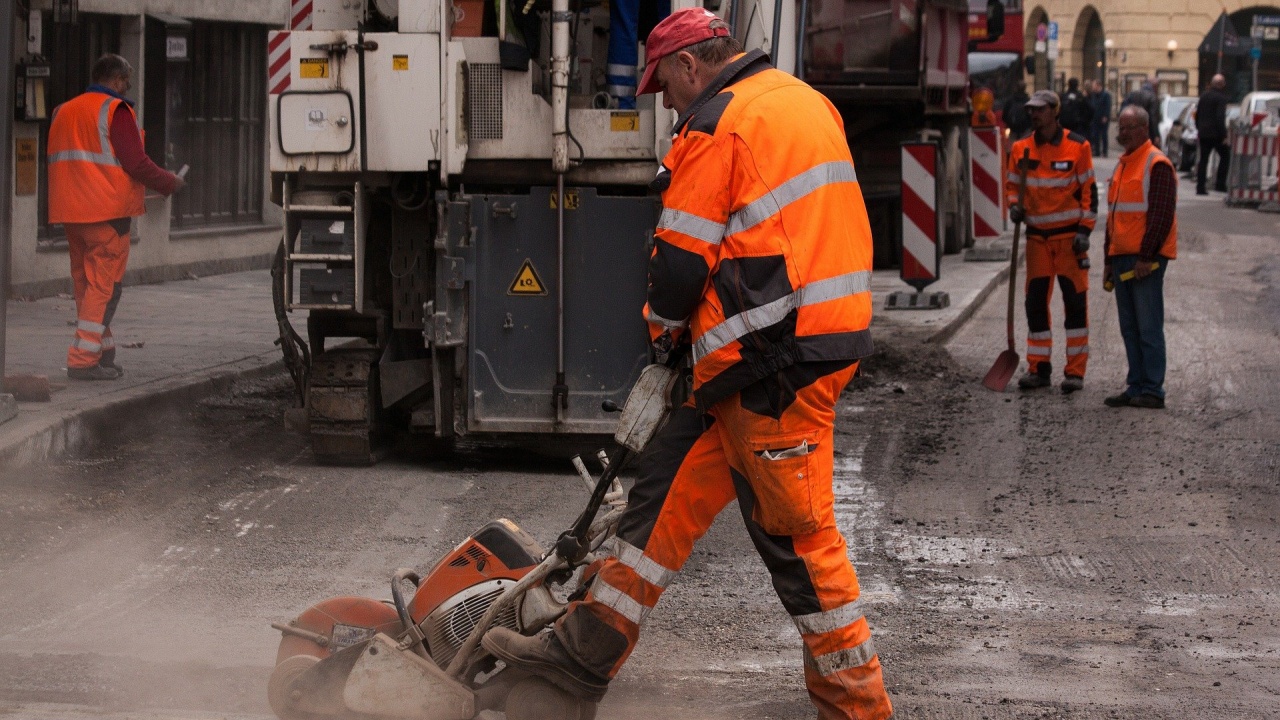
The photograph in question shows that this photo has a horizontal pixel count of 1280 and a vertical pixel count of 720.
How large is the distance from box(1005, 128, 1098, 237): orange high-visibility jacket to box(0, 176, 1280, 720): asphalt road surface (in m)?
1.08

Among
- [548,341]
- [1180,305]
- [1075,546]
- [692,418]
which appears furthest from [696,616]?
[1180,305]

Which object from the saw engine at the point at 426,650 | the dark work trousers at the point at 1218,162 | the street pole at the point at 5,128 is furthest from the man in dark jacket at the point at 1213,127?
the saw engine at the point at 426,650

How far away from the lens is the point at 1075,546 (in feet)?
20.8

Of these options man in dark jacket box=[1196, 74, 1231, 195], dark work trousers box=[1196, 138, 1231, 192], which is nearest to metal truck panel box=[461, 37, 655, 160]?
man in dark jacket box=[1196, 74, 1231, 195]

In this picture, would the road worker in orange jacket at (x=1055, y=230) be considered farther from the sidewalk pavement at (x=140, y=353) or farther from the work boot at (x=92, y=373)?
the work boot at (x=92, y=373)

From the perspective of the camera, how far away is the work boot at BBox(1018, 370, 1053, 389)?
33.1 ft

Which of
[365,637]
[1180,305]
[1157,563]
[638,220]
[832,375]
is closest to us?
[832,375]

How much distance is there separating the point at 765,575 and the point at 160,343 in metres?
6.04

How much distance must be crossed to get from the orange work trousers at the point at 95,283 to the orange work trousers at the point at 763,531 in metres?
5.60

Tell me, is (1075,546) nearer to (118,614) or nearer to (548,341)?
(548,341)

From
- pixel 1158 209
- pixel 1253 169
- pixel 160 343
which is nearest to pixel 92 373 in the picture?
pixel 160 343

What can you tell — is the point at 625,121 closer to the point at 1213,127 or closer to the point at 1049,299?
the point at 1049,299

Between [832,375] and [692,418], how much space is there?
1.32 feet

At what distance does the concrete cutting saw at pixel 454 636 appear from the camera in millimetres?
4152
